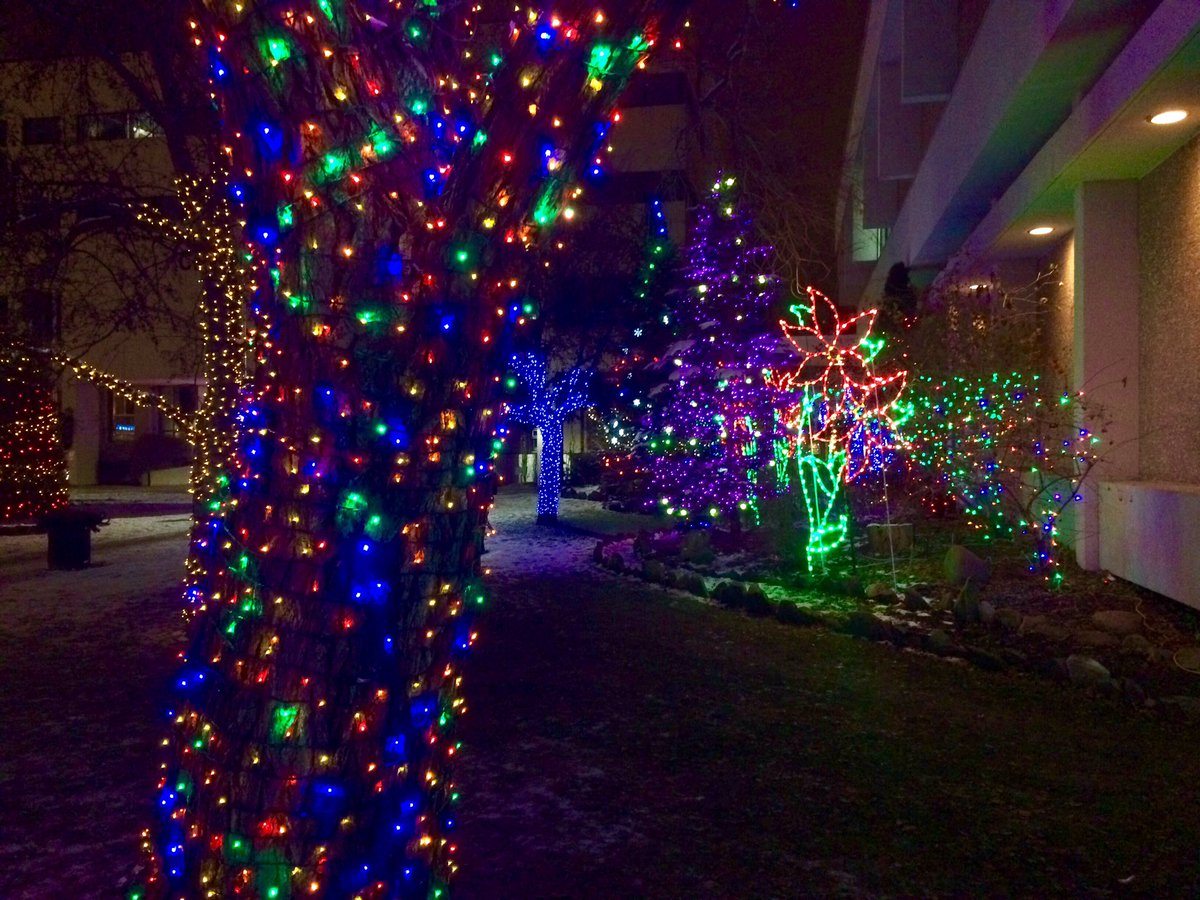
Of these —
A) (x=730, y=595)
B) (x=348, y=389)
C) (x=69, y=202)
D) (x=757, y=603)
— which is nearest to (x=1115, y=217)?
(x=757, y=603)

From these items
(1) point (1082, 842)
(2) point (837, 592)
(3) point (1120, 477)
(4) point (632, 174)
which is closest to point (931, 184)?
(3) point (1120, 477)

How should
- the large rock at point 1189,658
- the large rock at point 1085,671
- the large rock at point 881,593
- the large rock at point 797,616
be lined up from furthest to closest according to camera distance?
the large rock at point 881,593
the large rock at point 797,616
the large rock at point 1189,658
the large rock at point 1085,671

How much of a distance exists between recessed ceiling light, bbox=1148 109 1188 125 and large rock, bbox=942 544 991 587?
13.0 feet

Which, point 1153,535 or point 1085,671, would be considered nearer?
point 1085,671

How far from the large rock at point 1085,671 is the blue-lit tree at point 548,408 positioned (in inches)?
457

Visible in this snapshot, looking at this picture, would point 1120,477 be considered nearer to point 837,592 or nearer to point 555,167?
point 837,592

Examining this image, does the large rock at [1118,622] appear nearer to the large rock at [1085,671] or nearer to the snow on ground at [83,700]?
the large rock at [1085,671]

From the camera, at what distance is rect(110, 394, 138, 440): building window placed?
1156 inches

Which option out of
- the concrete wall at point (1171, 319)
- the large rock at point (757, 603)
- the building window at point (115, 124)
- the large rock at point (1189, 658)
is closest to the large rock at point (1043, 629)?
the large rock at point (1189, 658)

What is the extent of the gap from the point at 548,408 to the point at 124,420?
1820 centimetres

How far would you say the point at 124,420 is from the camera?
1164 inches

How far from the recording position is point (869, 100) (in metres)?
22.1

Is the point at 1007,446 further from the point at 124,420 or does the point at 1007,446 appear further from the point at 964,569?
the point at 124,420

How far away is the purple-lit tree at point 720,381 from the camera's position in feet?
41.7
